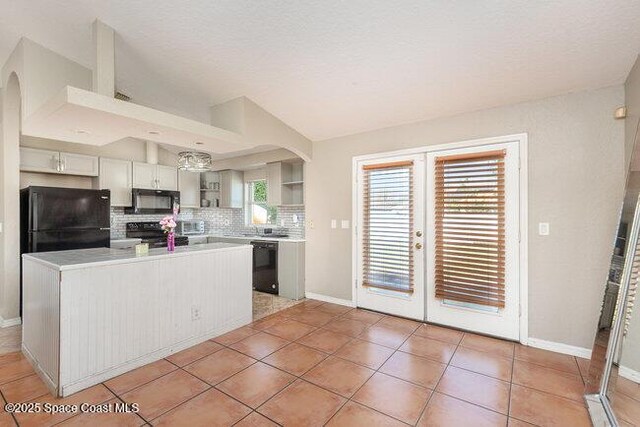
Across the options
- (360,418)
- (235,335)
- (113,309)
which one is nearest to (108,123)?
(113,309)

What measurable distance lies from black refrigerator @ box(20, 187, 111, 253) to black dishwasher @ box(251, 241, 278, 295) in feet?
6.90

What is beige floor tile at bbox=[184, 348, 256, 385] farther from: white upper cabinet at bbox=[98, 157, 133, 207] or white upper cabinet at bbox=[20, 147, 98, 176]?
white upper cabinet at bbox=[20, 147, 98, 176]

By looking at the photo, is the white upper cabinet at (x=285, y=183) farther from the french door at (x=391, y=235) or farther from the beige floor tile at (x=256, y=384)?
the beige floor tile at (x=256, y=384)

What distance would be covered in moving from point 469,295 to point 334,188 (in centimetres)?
216

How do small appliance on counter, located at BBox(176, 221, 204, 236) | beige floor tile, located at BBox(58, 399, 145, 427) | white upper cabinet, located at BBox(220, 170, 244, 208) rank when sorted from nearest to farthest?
1. beige floor tile, located at BBox(58, 399, 145, 427)
2. small appliance on counter, located at BBox(176, 221, 204, 236)
3. white upper cabinet, located at BBox(220, 170, 244, 208)

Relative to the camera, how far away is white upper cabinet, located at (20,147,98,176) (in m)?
3.83

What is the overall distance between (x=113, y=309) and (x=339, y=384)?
6.16ft

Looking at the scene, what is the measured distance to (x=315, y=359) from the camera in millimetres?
2658

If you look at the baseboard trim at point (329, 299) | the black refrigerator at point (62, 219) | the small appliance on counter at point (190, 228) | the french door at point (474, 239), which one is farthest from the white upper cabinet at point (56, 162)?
the french door at point (474, 239)

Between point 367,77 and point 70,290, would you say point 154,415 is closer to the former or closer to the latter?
point 70,290

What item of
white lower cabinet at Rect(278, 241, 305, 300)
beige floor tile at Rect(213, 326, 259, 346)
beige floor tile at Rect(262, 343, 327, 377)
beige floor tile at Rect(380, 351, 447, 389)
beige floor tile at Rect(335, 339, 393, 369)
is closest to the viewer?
beige floor tile at Rect(380, 351, 447, 389)

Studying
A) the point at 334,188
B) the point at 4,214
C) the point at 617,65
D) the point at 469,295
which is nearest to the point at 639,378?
the point at 469,295

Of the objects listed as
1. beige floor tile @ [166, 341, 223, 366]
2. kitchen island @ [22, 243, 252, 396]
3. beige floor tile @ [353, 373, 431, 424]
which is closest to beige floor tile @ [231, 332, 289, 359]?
beige floor tile @ [166, 341, 223, 366]

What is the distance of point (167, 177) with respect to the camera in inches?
210
